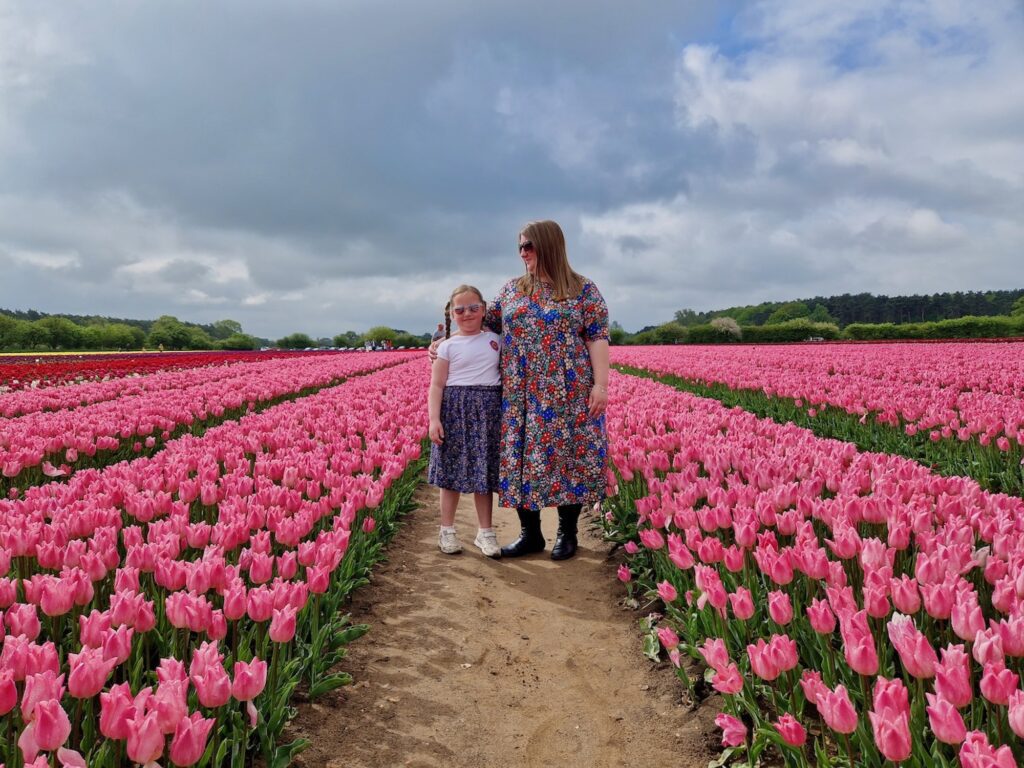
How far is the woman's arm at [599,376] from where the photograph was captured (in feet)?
15.1

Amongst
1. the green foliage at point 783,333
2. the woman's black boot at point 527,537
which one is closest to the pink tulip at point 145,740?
the woman's black boot at point 527,537

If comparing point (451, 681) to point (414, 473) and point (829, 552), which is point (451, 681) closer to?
point (829, 552)

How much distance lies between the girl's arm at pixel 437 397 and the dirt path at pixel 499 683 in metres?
1.07

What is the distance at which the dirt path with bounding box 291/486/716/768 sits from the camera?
2.79 m

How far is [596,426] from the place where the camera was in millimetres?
4852

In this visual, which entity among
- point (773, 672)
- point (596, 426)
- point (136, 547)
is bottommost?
point (773, 672)

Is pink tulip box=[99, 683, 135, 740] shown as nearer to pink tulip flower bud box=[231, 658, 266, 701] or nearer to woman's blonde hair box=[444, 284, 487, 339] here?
pink tulip flower bud box=[231, 658, 266, 701]

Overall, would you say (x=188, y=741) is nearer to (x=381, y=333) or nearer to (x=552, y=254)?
(x=552, y=254)

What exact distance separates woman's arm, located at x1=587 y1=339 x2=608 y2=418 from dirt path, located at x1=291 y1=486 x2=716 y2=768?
51.8 inches

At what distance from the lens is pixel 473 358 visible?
4.87m

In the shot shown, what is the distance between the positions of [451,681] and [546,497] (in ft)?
5.28

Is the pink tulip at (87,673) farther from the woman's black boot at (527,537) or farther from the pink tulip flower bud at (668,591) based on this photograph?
the woman's black boot at (527,537)

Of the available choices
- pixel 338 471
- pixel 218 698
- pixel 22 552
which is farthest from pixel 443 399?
pixel 218 698

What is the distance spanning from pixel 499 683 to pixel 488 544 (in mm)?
1881
